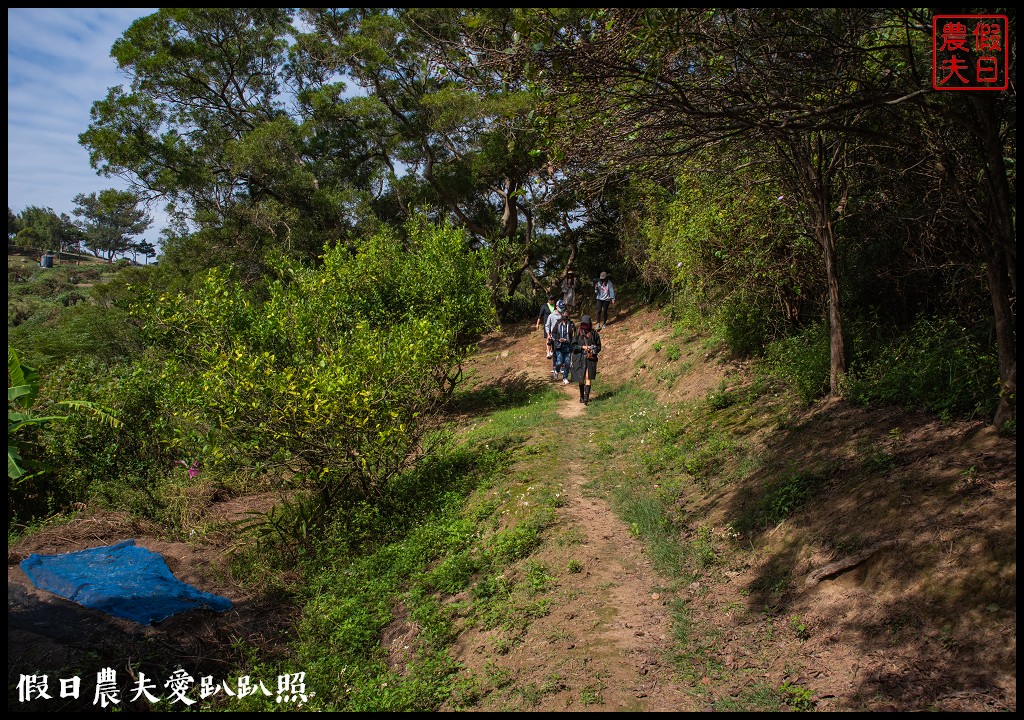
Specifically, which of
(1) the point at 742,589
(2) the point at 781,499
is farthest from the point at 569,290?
(1) the point at 742,589

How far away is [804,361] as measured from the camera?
7969 millimetres

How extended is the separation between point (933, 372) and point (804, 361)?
6.42ft

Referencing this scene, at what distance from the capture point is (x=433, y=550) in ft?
22.6

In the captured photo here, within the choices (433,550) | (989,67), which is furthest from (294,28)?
(989,67)

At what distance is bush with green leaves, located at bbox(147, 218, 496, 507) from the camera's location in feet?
25.0

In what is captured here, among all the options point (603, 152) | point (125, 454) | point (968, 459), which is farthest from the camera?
point (125, 454)

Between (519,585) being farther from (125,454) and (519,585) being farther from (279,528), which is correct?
(125,454)

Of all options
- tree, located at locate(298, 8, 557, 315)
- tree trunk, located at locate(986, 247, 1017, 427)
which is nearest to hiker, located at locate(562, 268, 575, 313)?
tree, located at locate(298, 8, 557, 315)

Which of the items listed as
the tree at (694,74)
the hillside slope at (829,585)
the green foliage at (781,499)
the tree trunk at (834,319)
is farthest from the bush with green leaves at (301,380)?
the tree trunk at (834,319)

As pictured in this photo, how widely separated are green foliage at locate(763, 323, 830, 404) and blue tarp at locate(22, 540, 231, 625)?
6678 mm

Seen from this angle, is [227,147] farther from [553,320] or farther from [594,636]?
[594,636]

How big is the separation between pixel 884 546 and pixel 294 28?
25127 millimetres

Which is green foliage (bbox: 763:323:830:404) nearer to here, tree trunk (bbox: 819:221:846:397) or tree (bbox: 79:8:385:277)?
tree trunk (bbox: 819:221:846:397)

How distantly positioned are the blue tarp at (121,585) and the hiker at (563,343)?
8.26m
